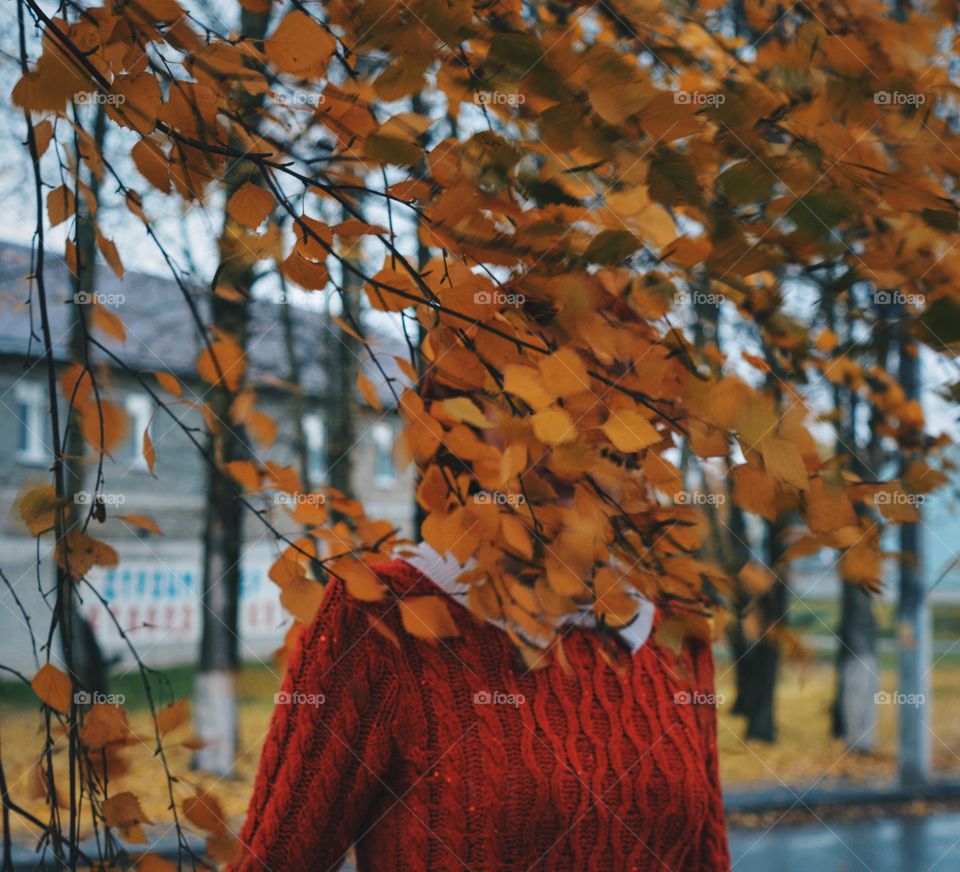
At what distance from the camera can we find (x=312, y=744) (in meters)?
1.43

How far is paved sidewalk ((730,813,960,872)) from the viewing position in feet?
20.8

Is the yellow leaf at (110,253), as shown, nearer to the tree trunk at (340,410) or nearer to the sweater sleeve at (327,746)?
the sweater sleeve at (327,746)

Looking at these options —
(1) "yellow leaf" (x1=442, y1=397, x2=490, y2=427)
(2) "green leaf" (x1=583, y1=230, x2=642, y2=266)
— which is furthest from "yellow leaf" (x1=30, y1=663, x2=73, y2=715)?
(2) "green leaf" (x1=583, y1=230, x2=642, y2=266)

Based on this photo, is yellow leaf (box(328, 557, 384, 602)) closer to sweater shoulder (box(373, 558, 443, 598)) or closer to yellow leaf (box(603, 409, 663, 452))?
sweater shoulder (box(373, 558, 443, 598))

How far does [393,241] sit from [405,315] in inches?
3.9

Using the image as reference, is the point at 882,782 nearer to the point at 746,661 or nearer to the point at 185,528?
the point at 746,661

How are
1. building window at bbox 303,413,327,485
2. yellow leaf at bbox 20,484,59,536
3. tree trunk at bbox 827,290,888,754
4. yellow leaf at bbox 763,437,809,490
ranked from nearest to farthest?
yellow leaf at bbox 763,437,809,490, yellow leaf at bbox 20,484,59,536, building window at bbox 303,413,327,485, tree trunk at bbox 827,290,888,754

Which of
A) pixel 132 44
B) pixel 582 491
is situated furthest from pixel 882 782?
pixel 132 44

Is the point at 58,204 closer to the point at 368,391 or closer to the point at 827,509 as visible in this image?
the point at 368,391

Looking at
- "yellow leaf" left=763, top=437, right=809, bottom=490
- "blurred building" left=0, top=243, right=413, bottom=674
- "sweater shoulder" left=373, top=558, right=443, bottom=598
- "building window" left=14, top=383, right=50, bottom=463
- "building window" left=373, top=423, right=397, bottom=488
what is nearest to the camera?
"yellow leaf" left=763, top=437, right=809, bottom=490

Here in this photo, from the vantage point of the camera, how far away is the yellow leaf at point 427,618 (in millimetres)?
Result: 1433

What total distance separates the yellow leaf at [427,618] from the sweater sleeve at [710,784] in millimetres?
473

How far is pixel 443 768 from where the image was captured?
1436 millimetres

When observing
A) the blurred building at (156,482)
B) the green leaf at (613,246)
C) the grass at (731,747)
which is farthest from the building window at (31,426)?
the green leaf at (613,246)
